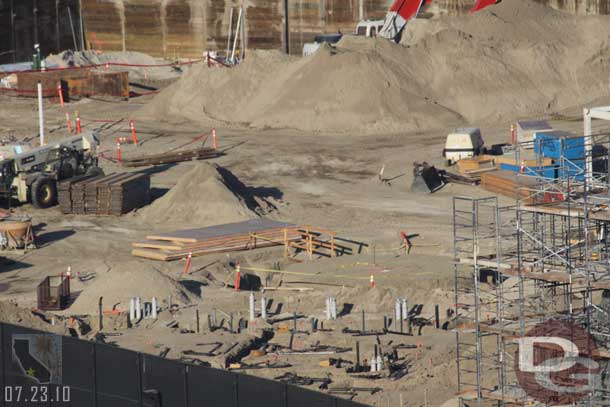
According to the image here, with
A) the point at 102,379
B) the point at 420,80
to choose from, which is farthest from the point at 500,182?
the point at 102,379

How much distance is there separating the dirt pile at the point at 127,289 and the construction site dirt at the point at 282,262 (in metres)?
0.04

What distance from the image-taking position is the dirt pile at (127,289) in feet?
117

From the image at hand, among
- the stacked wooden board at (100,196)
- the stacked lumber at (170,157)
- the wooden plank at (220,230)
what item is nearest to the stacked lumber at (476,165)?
the wooden plank at (220,230)

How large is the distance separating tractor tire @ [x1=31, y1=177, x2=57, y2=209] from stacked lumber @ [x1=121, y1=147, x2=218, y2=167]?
19.4 ft

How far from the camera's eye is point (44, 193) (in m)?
46.5

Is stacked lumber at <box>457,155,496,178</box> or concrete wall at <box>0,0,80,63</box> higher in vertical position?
concrete wall at <box>0,0,80,63</box>

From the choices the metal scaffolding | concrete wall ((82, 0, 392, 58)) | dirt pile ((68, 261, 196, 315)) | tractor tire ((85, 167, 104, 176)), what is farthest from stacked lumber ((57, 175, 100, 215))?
concrete wall ((82, 0, 392, 58))

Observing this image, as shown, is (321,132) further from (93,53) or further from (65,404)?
(65,404)

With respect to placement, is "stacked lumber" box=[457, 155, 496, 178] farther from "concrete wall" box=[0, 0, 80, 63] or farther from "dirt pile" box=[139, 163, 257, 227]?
"concrete wall" box=[0, 0, 80, 63]

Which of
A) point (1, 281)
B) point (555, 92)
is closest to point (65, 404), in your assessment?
point (1, 281)

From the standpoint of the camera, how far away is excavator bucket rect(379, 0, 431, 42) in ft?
222

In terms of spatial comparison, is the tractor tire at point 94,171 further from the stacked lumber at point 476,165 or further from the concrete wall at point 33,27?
the concrete wall at point 33,27

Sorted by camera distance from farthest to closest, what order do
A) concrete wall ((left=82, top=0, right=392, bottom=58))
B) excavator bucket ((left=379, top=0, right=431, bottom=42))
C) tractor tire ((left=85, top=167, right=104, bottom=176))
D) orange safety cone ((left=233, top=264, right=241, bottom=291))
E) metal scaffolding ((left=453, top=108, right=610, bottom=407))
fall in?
concrete wall ((left=82, top=0, right=392, bottom=58)) → excavator bucket ((left=379, top=0, right=431, bottom=42)) → tractor tire ((left=85, top=167, right=104, bottom=176)) → orange safety cone ((left=233, top=264, right=241, bottom=291)) → metal scaffolding ((left=453, top=108, right=610, bottom=407))

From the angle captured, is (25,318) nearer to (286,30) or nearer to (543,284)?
(543,284)
